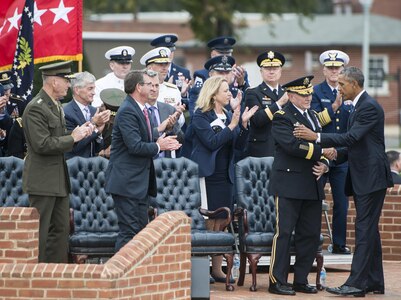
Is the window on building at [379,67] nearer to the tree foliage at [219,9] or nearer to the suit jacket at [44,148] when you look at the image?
the tree foliage at [219,9]

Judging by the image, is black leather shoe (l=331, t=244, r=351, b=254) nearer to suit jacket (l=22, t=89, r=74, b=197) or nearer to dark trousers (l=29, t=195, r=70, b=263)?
dark trousers (l=29, t=195, r=70, b=263)

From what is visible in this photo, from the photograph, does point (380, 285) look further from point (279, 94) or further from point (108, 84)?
point (108, 84)

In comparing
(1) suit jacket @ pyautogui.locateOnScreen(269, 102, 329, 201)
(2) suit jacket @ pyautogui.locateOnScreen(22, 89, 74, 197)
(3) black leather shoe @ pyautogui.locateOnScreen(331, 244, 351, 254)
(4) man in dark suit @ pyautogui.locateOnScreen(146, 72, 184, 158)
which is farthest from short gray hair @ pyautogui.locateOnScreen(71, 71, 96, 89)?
(3) black leather shoe @ pyautogui.locateOnScreen(331, 244, 351, 254)

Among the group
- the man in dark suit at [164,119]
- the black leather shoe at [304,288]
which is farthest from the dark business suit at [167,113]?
the black leather shoe at [304,288]

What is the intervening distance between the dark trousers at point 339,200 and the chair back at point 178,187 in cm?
198

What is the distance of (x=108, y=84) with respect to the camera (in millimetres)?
14281

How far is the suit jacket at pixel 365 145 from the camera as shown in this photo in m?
12.2

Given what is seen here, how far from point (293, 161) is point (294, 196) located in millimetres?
370

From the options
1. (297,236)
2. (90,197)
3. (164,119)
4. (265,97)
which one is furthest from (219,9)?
(297,236)

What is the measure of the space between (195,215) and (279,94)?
81.5 inches

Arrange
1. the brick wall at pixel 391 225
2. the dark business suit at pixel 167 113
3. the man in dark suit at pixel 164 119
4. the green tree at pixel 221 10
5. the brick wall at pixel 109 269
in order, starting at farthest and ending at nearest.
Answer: the green tree at pixel 221 10, the brick wall at pixel 391 225, the dark business suit at pixel 167 113, the man in dark suit at pixel 164 119, the brick wall at pixel 109 269

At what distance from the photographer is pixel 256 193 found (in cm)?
1323

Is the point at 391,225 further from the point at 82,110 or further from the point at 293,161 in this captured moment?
the point at 82,110

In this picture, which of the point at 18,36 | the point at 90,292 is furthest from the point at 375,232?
the point at 18,36
